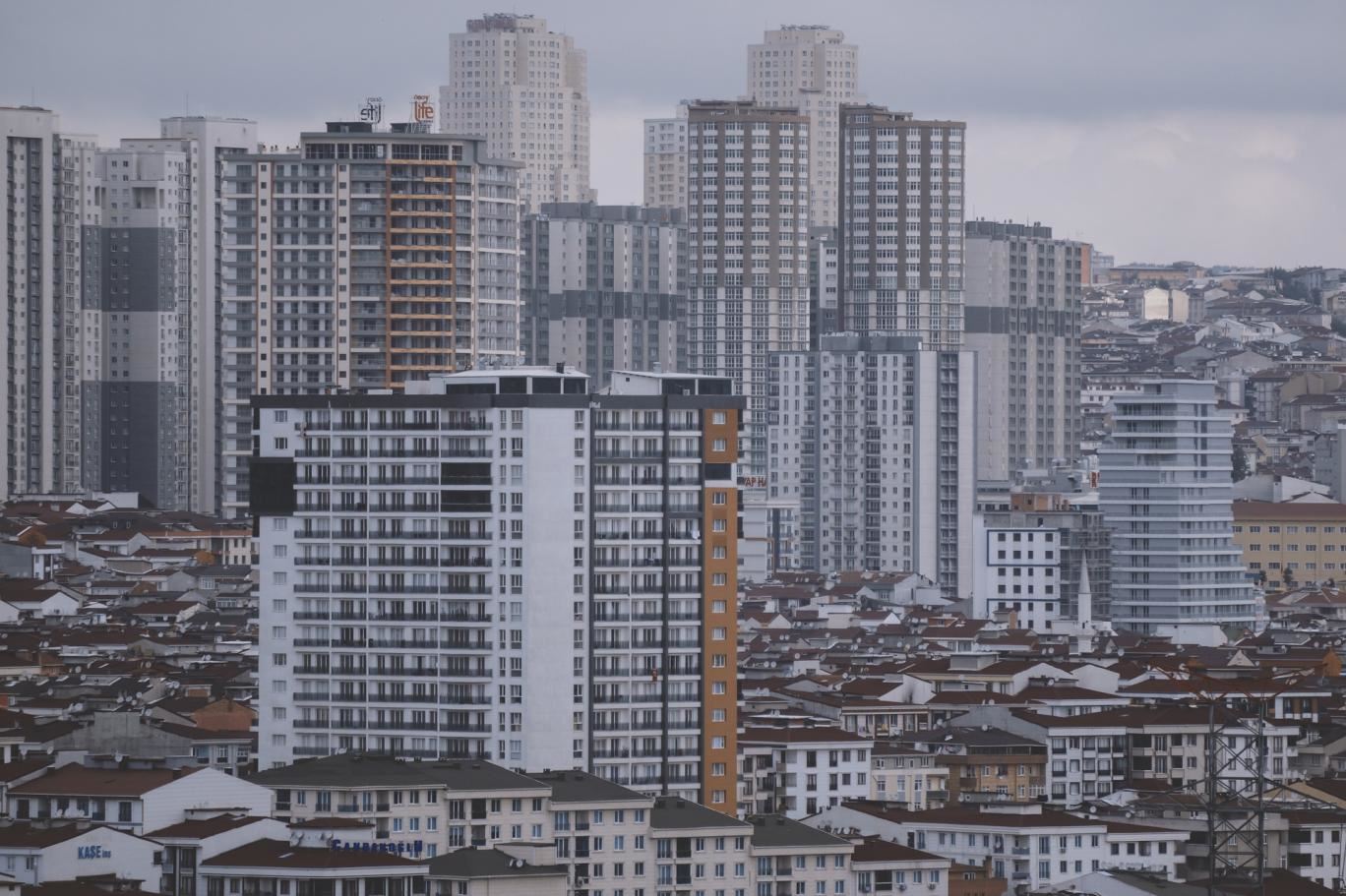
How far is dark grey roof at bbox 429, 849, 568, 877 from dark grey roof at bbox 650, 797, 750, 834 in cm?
571

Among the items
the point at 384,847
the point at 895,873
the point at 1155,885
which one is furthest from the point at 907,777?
the point at 384,847

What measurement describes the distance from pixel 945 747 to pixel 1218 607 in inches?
2699

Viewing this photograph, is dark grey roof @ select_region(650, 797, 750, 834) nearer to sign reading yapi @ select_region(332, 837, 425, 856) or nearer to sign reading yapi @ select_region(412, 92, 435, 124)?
sign reading yapi @ select_region(332, 837, 425, 856)

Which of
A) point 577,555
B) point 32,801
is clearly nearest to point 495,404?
point 577,555

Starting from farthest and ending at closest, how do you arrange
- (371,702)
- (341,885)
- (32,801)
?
1. (371,702)
2. (32,801)
3. (341,885)

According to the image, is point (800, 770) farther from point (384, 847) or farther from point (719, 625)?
point (384, 847)

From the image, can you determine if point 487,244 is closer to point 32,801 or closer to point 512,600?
point 512,600

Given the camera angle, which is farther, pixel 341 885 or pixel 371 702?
pixel 371 702

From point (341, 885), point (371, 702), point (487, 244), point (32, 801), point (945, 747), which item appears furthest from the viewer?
point (487, 244)

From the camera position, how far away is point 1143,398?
183500 mm

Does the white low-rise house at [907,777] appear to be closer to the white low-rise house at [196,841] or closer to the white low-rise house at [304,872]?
the white low-rise house at [196,841]

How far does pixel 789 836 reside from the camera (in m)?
92.4

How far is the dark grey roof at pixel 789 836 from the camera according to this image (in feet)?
301

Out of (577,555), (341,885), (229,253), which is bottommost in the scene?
(341,885)
